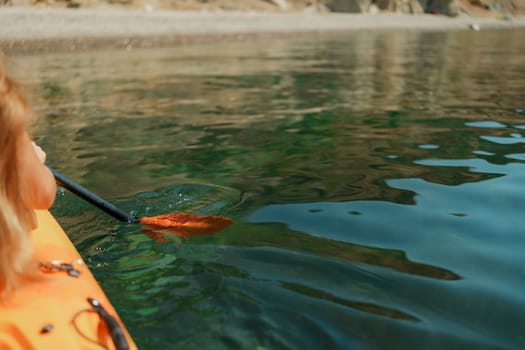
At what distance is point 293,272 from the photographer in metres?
2.47

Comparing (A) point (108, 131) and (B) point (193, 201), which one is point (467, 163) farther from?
(A) point (108, 131)

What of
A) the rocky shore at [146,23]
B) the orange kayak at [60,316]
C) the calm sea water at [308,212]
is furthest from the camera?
the rocky shore at [146,23]

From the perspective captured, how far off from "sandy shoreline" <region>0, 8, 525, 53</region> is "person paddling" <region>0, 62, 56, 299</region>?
14.0 metres

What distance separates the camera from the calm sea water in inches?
81.7

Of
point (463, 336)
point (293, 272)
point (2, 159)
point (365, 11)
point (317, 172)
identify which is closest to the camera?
point (2, 159)

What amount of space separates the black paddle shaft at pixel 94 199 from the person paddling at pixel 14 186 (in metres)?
1.27

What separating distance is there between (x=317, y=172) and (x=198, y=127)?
206cm

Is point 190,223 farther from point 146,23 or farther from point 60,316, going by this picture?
point 146,23

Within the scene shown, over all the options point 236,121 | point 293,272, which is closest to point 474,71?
point 236,121

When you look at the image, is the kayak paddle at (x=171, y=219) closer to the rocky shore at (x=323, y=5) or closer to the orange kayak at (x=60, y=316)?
the orange kayak at (x=60, y=316)

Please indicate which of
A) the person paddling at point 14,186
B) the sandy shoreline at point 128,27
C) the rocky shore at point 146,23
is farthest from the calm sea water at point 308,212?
the rocky shore at point 146,23

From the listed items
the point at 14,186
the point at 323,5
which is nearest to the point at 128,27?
the point at 323,5

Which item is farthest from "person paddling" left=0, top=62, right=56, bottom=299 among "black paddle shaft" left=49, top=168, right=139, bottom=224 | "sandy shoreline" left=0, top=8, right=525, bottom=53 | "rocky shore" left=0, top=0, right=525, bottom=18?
"rocky shore" left=0, top=0, right=525, bottom=18

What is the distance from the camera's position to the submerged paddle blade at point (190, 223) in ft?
9.56
